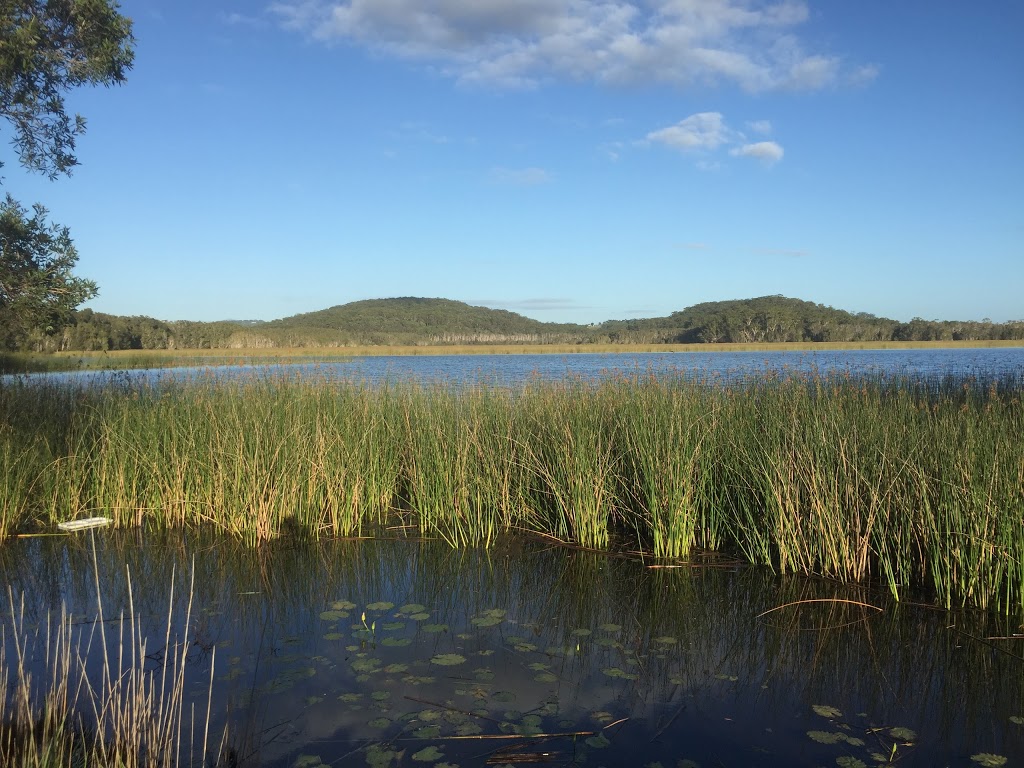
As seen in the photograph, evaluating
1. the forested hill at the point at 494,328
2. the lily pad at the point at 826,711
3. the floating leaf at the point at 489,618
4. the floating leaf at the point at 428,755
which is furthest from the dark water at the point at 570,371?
the forested hill at the point at 494,328

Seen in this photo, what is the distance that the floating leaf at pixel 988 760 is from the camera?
9.90 feet

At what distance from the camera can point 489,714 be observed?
3.47 meters

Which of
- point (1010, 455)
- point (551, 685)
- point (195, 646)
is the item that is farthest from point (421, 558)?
point (1010, 455)

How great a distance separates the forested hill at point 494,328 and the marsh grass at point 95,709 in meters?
34.0

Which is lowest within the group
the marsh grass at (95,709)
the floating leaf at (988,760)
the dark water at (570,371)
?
the floating leaf at (988,760)

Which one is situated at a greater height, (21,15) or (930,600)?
(21,15)

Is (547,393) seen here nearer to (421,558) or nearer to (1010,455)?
(421,558)

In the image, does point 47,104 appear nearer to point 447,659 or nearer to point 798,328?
point 447,659

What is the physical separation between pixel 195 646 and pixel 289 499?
263 centimetres

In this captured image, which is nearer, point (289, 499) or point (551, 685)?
point (551, 685)

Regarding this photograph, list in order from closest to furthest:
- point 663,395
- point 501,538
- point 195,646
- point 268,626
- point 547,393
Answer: point 195,646
point 268,626
point 501,538
point 663,395
point 547,393

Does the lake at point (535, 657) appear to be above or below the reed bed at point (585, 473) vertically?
below

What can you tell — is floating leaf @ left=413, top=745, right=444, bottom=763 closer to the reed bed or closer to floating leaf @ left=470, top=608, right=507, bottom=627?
floating leaf @ left=470, top=608, right=507, bottom=627

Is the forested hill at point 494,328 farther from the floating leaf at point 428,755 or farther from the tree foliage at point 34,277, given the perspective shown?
the floating leaf at point 428,755
